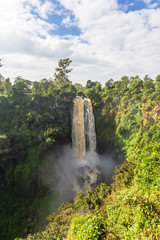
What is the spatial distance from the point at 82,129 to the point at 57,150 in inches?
246

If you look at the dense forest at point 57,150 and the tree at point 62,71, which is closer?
the dense forest at point 57,150

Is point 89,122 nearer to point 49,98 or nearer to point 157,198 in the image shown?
point 49,98

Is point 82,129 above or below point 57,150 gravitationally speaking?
above

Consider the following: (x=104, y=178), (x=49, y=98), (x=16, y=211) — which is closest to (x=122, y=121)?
(x=104, y=178)

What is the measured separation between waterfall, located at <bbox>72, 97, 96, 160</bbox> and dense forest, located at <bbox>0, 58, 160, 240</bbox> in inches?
49.1

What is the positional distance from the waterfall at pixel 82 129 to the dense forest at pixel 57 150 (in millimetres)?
1247

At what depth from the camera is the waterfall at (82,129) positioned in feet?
81.4

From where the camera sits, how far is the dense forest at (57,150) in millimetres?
7449

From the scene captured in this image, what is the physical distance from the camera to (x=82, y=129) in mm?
25406

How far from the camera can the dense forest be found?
24.4 feet

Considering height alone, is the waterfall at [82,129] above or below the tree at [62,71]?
below

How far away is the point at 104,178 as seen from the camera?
20047 millimetres

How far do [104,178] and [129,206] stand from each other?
54.9ft

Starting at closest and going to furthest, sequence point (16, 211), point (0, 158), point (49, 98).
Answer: point (16, 211), point (0, 158), point (49, 98)
